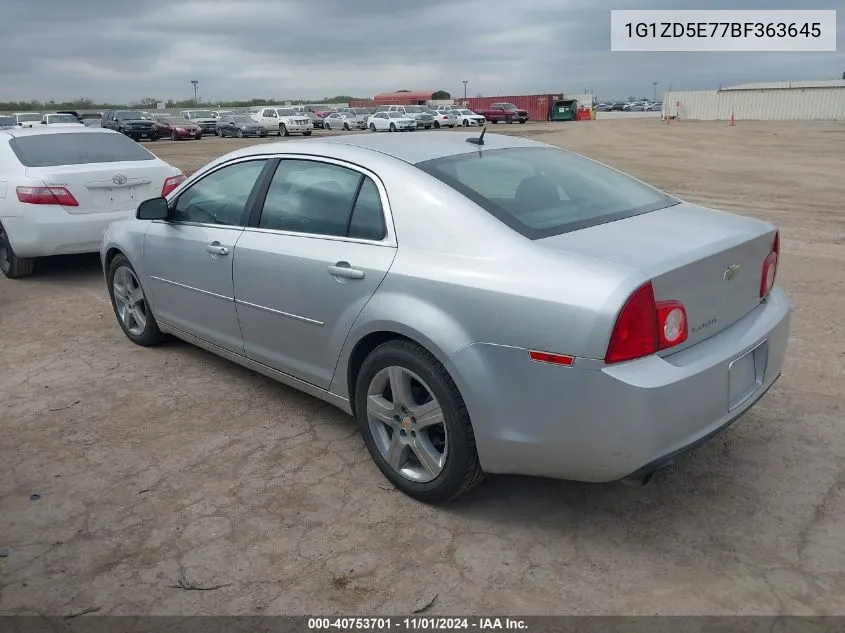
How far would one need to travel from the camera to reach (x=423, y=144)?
373 cm

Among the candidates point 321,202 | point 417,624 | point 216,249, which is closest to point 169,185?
point 216,249

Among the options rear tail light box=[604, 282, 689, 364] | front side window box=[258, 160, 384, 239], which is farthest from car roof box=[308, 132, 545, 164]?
rear tail light box=[604, 282, 689, 364]

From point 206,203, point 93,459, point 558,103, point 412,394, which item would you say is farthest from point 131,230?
point 558,103

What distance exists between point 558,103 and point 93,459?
2221 inches

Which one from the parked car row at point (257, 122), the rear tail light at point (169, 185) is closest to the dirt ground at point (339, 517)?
the rear tail light at point (169, 185)

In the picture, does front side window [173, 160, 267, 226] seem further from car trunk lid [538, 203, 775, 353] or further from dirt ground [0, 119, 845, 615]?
car trunk lid [538, 203, 775, 353]

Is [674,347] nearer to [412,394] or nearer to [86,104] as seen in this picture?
[412,394]

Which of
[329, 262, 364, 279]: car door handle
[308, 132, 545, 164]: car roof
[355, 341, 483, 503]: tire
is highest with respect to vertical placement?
[308, 132, 545, 164]: car roof

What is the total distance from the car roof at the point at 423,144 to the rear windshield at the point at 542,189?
0.07 metres

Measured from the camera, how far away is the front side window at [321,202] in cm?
338

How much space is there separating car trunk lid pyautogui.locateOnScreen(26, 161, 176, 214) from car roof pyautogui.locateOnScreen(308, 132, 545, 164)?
3.96m

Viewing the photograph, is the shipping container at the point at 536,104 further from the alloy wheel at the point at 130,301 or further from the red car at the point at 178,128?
the alloy wheel at the point at 130,301

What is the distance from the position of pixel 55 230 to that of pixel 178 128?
35252 mm

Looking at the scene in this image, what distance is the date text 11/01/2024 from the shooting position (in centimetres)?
246
